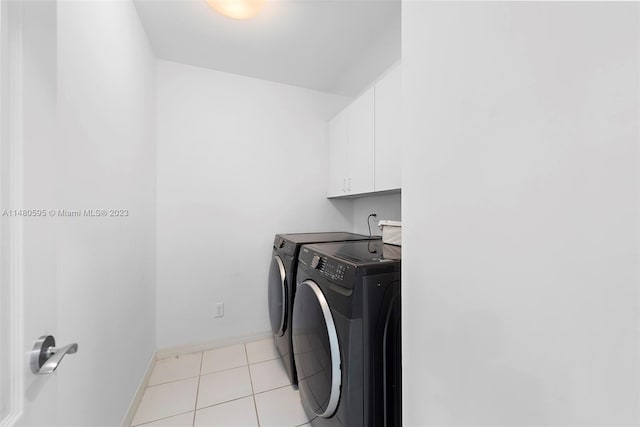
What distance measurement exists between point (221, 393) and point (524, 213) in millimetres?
1919

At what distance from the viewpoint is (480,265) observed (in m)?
0.52

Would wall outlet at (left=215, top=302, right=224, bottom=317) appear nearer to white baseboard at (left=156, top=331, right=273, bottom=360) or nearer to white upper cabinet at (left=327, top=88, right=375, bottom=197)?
white baseboard at (left=156, top=331, right=273, bottom=360)

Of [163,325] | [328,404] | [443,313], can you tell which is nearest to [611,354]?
[443,313]

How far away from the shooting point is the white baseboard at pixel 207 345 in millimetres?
1940

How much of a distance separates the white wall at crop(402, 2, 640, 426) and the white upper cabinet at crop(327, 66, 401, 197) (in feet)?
2.81

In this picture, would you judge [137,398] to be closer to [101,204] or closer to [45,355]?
[101,204]

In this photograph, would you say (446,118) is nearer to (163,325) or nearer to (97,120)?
(97,120)

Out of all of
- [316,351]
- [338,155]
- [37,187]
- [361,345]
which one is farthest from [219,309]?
[37,187]

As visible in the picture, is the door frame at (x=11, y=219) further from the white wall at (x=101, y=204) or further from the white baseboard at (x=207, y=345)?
the white baseboard at (x=207, y=345)

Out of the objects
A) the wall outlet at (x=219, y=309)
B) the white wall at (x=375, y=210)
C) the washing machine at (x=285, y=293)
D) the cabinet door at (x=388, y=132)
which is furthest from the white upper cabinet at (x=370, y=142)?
the wall outlet at (x=219, y=309)

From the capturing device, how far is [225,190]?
83.7 inches

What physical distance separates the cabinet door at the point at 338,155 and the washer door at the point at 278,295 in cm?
85

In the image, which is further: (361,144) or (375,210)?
(375,210)

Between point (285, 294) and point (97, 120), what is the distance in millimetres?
1328
